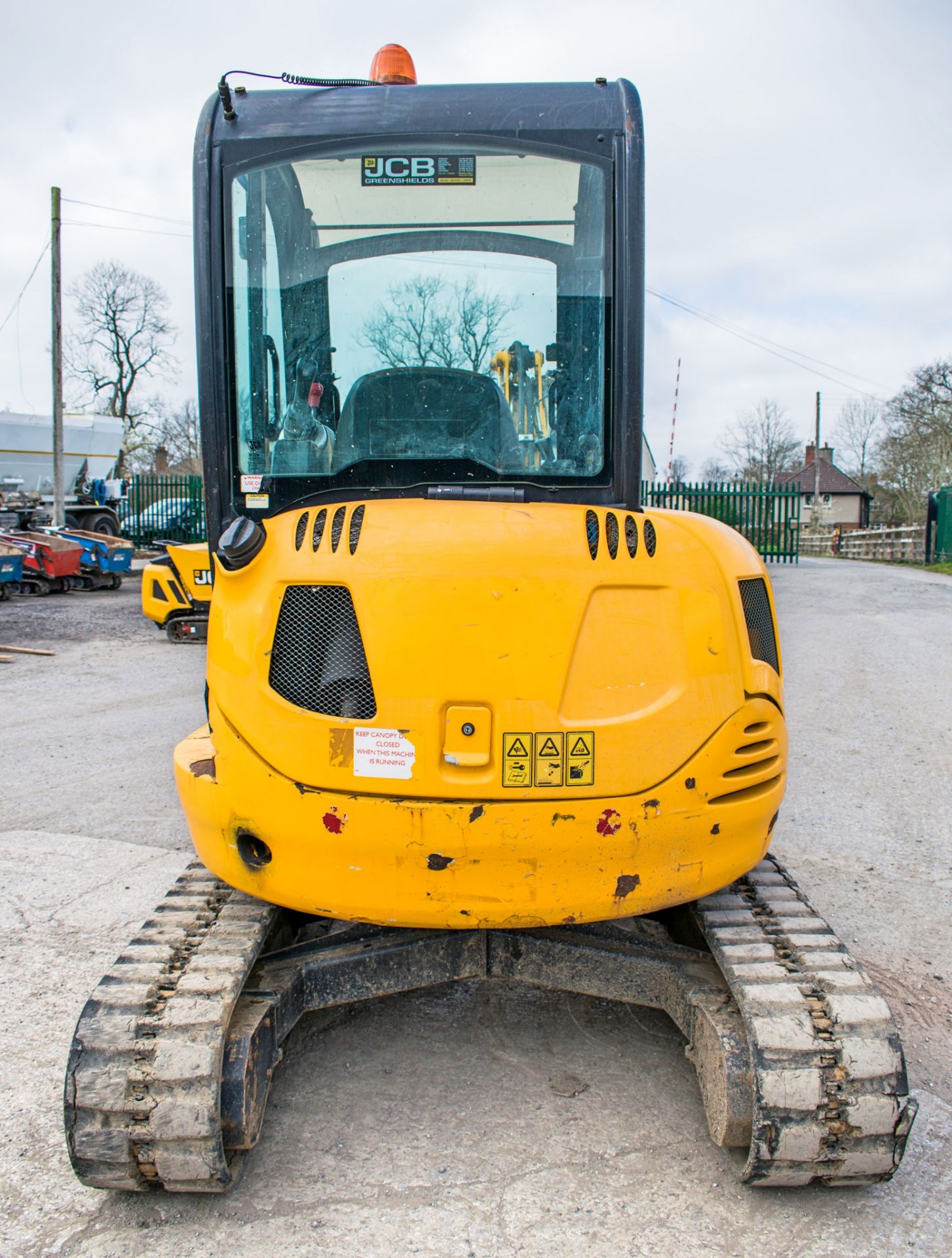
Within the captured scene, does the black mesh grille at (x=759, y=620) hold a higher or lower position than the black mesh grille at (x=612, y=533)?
lower

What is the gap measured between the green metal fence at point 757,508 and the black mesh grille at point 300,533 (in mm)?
21629

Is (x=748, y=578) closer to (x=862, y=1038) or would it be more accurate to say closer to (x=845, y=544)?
(x=862, y=1038)

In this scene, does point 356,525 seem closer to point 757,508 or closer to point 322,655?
point 322,655

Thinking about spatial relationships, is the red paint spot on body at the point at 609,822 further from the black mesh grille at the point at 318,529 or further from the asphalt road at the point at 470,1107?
the black mesh grille at the point at 318,529

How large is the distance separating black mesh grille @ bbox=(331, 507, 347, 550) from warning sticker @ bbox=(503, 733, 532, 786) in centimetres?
67

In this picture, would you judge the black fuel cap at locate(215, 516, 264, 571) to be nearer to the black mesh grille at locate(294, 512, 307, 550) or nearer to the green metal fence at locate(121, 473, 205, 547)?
the black mesh grille at locate(294, 512, 307, 550)

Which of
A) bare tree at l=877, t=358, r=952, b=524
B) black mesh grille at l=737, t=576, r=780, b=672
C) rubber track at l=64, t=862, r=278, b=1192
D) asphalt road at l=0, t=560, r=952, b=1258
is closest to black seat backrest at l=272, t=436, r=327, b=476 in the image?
black mesh grille at l=737, t=576, r=780, b=672

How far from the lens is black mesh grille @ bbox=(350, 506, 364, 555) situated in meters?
2.55

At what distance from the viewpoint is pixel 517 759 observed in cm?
239

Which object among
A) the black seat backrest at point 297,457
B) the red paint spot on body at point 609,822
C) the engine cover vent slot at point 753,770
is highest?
the black seat backrest at point 297,457

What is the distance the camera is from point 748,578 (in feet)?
9.51

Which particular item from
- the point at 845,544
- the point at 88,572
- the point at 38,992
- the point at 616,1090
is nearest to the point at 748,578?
the point at 616,1090

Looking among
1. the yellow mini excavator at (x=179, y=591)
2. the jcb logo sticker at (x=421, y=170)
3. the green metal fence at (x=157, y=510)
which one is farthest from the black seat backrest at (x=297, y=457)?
the green metal fence at (x=157, y=510)

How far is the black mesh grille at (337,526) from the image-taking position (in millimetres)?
2570
